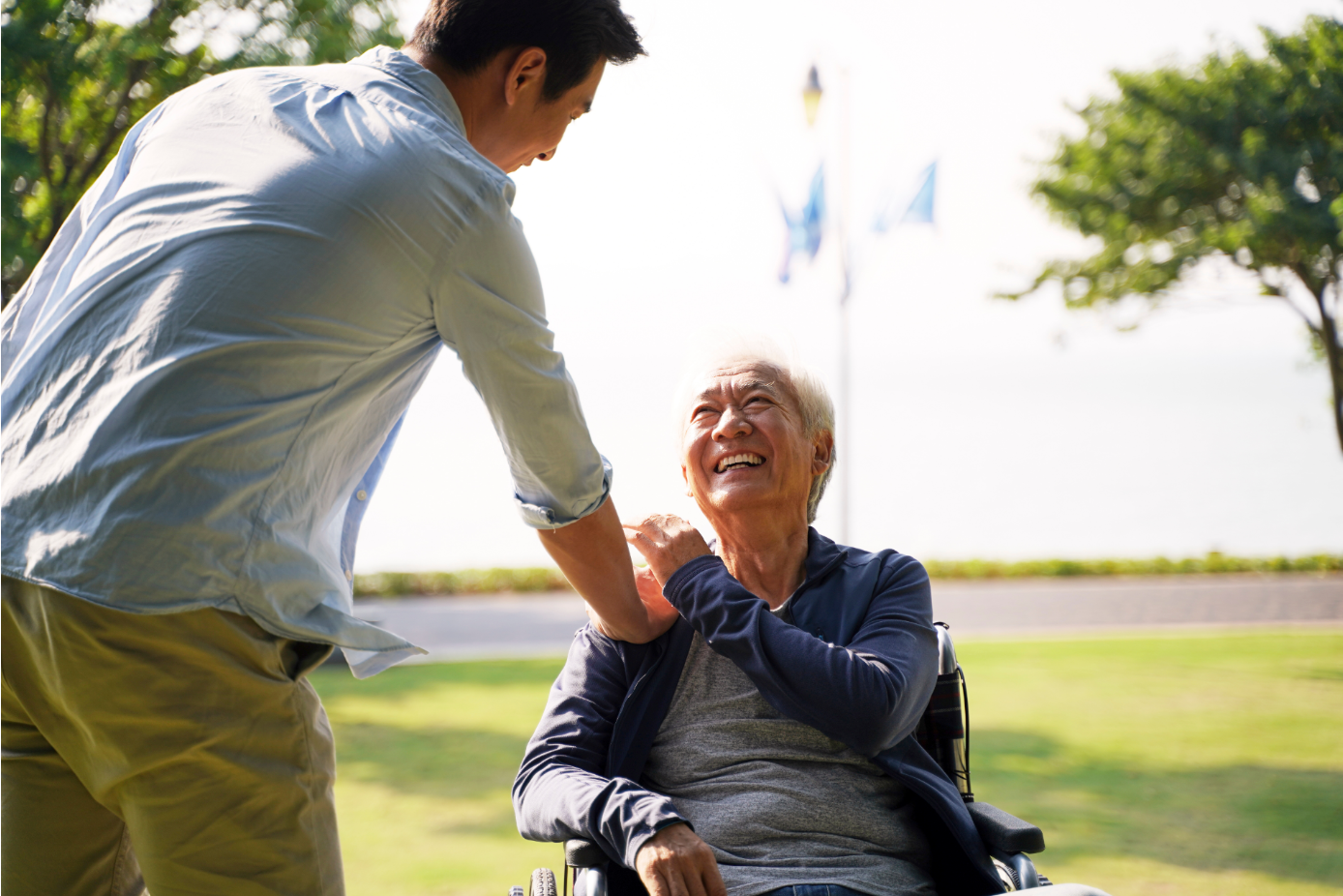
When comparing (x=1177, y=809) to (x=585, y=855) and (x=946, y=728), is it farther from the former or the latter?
(x=585, y=855)

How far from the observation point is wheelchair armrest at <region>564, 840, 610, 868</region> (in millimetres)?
1741

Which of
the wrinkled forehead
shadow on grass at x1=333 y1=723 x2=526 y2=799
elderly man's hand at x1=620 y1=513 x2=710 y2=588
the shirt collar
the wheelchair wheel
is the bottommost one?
shadow on grass at x1=333 y1=723 x2=526 y2=799

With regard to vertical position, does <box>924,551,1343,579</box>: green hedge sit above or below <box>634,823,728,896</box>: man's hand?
below

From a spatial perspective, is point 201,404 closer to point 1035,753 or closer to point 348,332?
point 348,332

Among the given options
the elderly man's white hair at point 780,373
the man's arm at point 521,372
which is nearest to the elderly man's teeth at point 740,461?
the elderly man's white hair at point 780,373

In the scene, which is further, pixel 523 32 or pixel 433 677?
pixel 433 677

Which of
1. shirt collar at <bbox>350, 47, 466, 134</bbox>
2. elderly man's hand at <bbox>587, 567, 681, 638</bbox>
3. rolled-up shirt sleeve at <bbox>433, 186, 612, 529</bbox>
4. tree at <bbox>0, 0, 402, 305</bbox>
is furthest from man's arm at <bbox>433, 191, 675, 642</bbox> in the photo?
tree at <bbox>0, 0, 402, 305</bbox>

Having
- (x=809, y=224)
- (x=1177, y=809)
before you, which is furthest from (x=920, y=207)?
(x=1177, y=809)

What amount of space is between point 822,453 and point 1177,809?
3.00 m

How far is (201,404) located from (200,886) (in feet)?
1.82

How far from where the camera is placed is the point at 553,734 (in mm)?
1898

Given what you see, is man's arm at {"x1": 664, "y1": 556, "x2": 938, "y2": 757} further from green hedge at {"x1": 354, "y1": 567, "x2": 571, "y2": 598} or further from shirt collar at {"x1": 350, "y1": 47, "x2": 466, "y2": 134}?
green hedge at {"x1": 354, "y1": 567, "x2": 571, "y2": 598}

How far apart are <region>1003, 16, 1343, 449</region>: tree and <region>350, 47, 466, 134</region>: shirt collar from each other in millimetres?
8331

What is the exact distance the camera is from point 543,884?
5.71ft
